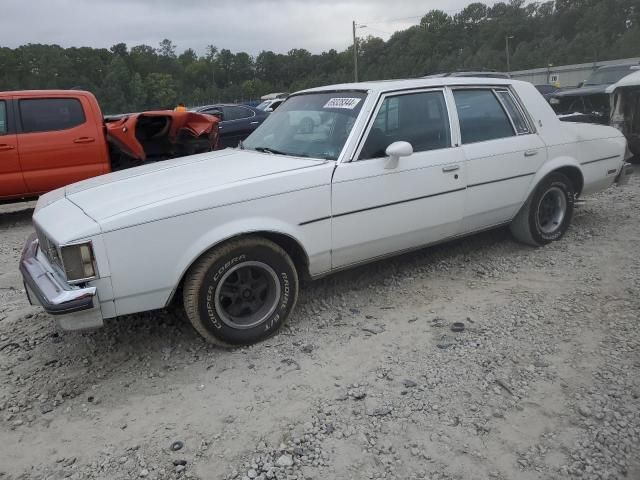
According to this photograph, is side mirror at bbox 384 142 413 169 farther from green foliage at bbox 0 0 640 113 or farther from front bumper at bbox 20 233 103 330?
green foliage at bbox 0 0 640 113

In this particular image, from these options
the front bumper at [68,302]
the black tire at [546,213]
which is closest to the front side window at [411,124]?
the black tire at [546,213]

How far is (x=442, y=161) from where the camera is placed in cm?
399

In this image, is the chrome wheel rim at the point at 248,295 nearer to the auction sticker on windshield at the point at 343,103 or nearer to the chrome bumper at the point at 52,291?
the chrome bumper at the point at 52,291

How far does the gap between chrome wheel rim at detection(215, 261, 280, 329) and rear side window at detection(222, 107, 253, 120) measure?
29.4 feet

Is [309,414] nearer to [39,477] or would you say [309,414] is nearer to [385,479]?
[385,479]

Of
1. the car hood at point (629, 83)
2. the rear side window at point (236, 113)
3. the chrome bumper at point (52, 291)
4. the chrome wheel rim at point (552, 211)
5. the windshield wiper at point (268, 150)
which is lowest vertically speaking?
the chrome wheel rim at point (552, 211)

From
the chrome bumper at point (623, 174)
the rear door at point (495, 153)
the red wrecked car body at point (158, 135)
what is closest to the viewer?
the rear door at point (495, 153)

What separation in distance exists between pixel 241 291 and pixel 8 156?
5.22m

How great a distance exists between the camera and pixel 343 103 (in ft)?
12.9

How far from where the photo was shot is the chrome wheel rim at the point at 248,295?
3.28 m

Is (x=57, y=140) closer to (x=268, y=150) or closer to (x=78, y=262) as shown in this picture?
(x=268, y=150)

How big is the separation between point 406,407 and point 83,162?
20.4 feet

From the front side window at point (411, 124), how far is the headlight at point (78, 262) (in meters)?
1.86

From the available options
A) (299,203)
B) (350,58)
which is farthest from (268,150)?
(350,58)
